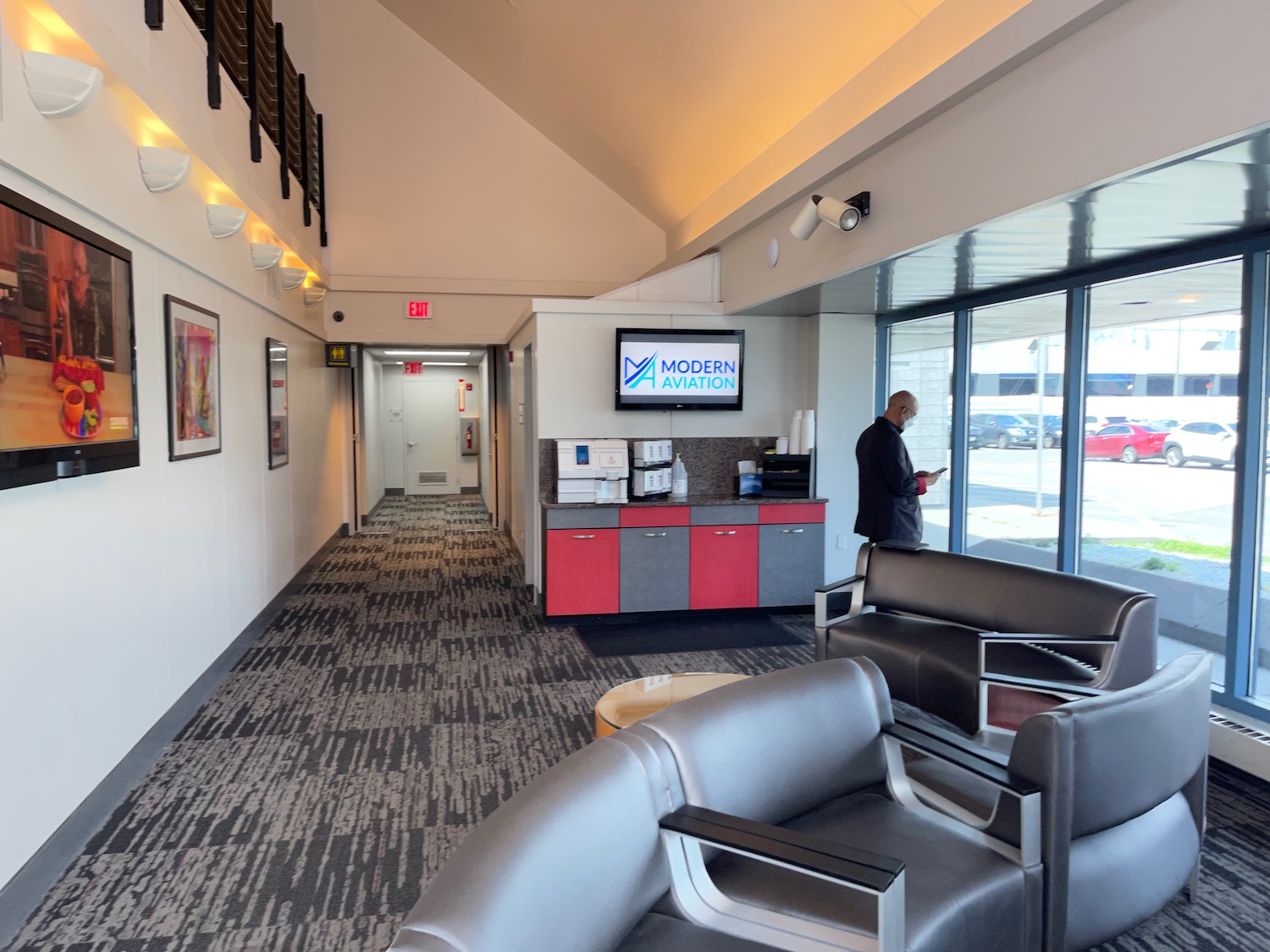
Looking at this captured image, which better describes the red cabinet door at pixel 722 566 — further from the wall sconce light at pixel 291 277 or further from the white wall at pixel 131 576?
the wall sconce light at pixel 291 277

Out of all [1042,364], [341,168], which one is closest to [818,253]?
[1042,364]

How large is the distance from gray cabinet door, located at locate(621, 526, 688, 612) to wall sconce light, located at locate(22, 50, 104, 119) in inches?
150

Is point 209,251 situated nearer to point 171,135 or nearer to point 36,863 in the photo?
point 171,135

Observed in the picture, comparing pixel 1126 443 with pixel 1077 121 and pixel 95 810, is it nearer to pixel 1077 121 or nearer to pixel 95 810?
pixel 1077 121

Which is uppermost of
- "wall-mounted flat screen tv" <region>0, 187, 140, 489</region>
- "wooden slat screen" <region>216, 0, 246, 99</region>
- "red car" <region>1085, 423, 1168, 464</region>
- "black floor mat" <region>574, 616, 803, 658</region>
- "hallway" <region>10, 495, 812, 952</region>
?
"wooden slat screen" <region>216, 0, 246, 99</region>

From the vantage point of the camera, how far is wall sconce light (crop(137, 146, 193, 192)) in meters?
3.37

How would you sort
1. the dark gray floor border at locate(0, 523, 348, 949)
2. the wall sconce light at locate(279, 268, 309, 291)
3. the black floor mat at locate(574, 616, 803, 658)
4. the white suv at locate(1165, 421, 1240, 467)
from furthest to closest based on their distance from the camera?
the wall sconce light at locate(279, 268, 309, 291) → the black floor mat at locate(574, 616, 803, 658) → the white suv at locate(1165, 421, 1240, 467) → the dark gray floor border at locate(0, 523, 348, 949)

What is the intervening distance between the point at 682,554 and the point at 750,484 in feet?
2.49

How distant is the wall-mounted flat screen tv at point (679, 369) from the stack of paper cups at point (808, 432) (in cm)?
49

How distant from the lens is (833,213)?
12.7ft

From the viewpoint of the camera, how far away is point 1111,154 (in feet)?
7.84

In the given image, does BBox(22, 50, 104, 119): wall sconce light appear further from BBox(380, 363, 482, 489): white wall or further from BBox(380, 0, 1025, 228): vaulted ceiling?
BBox(380, 363, 482, 489): white wall

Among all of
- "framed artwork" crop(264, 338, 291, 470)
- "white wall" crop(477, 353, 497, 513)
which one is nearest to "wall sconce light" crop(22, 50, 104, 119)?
"framed artwork" crop(264, 338, 291, 470)

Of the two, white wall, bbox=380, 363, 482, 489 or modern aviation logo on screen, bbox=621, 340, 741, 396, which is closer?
modern aviation logo on screen, bbox=621, 340, 741, 396
